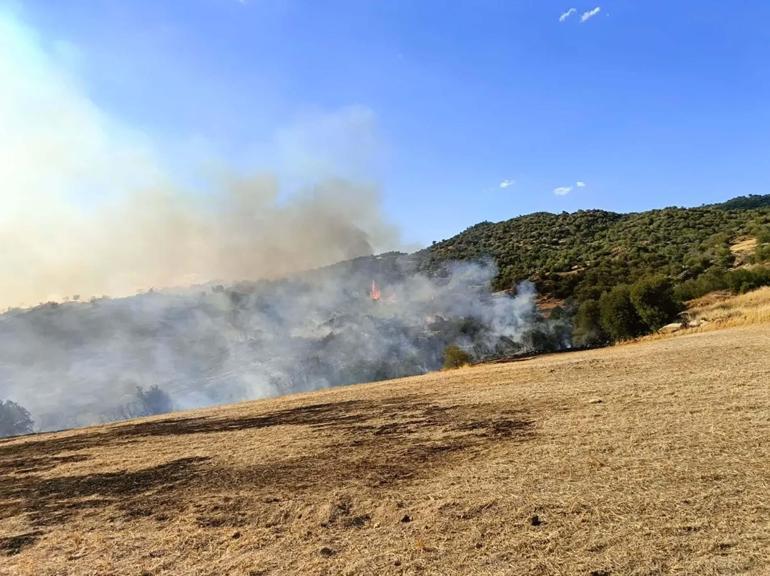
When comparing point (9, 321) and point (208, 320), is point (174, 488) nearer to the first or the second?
point (208, 320)

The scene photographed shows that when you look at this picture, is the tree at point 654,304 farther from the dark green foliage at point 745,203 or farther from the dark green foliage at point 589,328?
the dark green foliage at point 745,203

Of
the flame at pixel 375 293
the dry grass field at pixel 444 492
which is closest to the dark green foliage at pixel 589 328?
the dry grass field at pixel 444 492

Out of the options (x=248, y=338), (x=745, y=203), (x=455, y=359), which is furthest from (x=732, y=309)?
(x=745, y=203)

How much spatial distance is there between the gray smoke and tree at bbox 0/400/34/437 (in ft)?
4.38

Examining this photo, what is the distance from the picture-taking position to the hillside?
139 ft

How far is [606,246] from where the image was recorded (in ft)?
191

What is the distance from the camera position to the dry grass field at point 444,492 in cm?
475

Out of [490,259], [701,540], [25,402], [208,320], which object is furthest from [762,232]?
[25,402]

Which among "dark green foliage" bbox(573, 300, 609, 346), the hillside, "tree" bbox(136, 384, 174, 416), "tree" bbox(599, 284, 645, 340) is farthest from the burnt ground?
the hillside

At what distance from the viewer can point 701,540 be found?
4512mm

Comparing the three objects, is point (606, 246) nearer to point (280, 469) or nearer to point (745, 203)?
point (745, 203)

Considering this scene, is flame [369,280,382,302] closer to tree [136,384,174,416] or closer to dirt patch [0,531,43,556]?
tree [136,384,174,416]

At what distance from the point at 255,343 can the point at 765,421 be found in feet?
112

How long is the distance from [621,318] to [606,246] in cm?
3301
